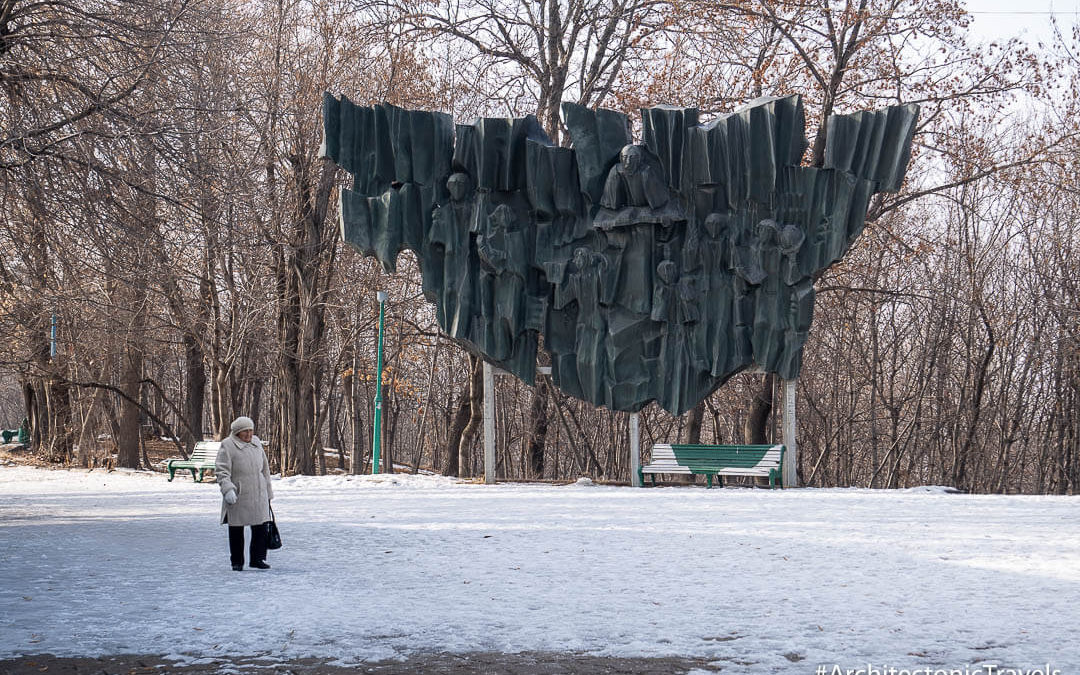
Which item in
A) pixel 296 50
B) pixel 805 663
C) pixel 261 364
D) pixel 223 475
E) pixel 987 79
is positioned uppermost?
pixel 296 50

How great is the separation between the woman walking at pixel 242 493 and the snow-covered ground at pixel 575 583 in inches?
10.3

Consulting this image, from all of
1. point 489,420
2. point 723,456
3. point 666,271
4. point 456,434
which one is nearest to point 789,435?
point 723,456

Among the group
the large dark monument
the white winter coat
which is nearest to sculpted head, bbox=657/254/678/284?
the large dark monument

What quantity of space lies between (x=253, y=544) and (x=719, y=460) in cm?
1018

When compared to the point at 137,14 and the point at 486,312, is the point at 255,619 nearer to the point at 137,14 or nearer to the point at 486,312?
the point at 137,14

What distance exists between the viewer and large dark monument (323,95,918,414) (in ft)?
54.0

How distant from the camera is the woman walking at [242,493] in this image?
8.70 m

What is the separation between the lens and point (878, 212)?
2117 centimetres

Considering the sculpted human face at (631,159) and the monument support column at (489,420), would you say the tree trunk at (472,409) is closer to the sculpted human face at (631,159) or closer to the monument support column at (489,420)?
the monument support column at (489,420)

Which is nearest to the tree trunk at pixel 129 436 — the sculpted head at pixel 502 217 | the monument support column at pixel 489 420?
the monument support column at pixel 489 420

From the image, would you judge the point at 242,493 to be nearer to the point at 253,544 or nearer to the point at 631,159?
the point at 253,544

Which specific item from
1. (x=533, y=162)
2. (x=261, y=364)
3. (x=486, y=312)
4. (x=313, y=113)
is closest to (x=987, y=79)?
(x=533, y=162)

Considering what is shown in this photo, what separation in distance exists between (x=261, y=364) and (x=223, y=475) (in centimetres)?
2148

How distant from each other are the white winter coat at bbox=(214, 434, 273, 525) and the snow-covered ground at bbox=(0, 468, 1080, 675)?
47 centimetres
